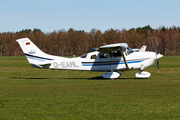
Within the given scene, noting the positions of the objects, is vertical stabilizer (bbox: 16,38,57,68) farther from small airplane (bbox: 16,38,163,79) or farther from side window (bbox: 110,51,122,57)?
side window (bbox: 110,51,122,57)

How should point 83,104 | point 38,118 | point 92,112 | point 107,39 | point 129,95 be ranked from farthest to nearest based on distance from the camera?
1. point 107,39
2. point 129,95
3. point 83,104
4. point 92,112
5. point 38,118

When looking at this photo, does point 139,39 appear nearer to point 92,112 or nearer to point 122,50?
point 122,50

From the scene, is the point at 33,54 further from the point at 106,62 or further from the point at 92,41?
the point at 92,41

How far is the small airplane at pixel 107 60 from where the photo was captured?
16.7 meters

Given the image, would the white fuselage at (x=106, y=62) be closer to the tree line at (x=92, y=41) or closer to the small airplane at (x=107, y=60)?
the small airplane at (x=107, y=60)

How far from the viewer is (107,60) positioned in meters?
17.1

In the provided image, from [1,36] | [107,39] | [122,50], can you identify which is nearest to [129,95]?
[122,50]

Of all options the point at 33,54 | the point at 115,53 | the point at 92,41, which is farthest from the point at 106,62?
the point at 92,41

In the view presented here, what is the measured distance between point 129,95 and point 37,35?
316 feet

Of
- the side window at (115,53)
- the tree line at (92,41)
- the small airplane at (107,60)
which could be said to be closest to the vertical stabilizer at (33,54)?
the small airplane at (107,60)

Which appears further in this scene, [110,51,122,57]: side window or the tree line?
the tree line

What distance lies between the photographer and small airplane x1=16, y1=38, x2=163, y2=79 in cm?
1670

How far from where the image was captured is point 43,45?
95.9 metres

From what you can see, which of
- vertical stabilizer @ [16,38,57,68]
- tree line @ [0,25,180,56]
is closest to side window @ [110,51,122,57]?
vertical stabilizer @ [16,38,57,68]
